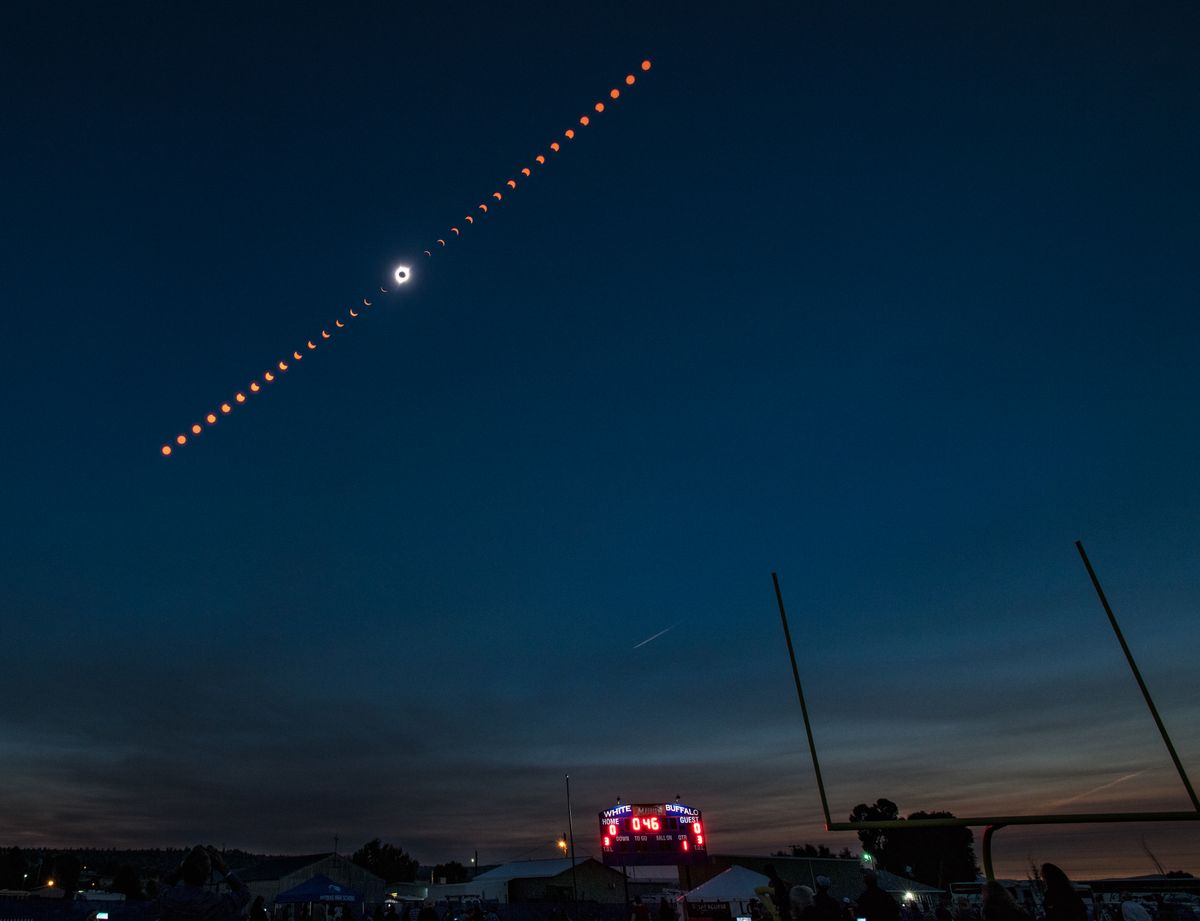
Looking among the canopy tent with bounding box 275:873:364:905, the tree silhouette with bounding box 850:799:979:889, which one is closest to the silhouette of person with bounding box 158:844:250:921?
the canopy tent with bounding box 275:873:364:905

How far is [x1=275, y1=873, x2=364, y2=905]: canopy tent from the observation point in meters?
27.2

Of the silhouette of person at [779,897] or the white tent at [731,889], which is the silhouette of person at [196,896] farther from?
the white tent at [731,889]

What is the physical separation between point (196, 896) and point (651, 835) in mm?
→ 43958

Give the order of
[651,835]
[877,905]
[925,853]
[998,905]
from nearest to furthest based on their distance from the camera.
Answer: [998,905]
[877,905]
[651,835]
[925,853]

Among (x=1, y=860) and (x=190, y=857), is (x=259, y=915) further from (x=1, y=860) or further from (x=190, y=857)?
(x=1, y=860)

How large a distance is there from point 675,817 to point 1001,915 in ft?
141

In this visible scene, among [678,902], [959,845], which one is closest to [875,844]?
[959,845]

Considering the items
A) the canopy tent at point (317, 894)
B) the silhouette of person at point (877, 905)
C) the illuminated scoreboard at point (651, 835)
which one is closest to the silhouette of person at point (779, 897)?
the silhouette of person at point (877, 905)

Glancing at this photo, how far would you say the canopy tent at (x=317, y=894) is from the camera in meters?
27.2

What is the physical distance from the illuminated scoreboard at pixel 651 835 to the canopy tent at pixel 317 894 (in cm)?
1948

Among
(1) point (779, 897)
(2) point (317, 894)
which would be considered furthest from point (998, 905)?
(2) point (317, 894)

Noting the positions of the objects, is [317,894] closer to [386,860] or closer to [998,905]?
[998,905]

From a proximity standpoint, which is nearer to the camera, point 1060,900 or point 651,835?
point 1060,900

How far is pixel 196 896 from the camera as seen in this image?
16.7 feet
